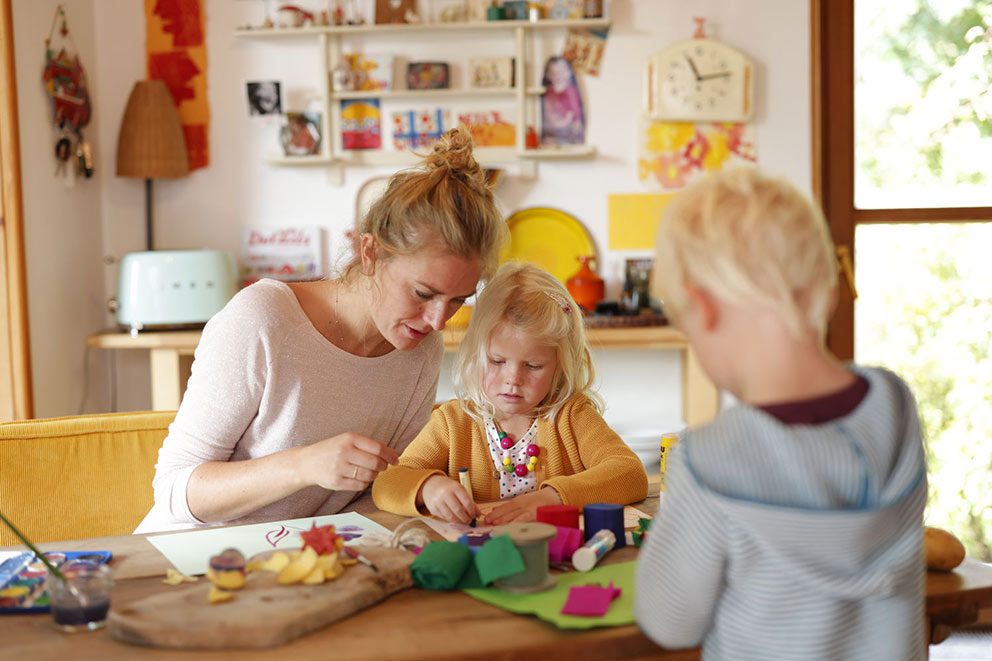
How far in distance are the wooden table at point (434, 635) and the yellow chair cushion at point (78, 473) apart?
2.63 ft

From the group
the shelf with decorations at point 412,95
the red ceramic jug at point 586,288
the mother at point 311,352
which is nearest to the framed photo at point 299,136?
the shelf with decorations at point 412,95

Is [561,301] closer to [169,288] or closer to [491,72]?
[169,288]

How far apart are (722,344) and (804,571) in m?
0.23

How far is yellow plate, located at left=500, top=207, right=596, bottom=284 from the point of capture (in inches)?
141

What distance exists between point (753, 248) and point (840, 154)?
111 inches

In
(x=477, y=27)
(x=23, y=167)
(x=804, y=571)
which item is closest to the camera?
(x=804, y=571)

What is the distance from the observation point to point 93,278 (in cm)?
353

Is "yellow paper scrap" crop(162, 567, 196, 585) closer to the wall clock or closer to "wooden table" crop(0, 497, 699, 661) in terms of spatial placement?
"wooden table" crop(0, 497, 699, 661)

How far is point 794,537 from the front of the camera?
Result: 39.2 inches

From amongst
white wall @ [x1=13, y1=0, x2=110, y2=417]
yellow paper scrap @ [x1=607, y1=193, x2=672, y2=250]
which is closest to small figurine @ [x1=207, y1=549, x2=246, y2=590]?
white wall @ [x1=13, y1=0, x2=110, y2=417]

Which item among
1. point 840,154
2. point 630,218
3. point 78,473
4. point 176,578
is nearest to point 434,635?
point 176,578

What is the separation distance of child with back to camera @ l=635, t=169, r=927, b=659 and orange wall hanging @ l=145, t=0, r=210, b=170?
284 cm

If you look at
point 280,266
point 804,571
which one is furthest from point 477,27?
point 804,571

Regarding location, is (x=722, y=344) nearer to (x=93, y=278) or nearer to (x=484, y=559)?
(x=484, y=559)
